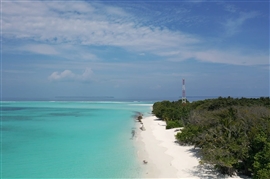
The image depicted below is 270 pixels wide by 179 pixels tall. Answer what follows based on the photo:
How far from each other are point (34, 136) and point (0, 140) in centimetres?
354

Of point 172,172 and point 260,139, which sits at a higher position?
point 260,139

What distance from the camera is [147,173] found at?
46.6 feet

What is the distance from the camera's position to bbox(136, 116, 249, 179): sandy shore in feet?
Answer: 44.9

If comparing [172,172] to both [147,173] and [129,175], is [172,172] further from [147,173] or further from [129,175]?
[129,175]

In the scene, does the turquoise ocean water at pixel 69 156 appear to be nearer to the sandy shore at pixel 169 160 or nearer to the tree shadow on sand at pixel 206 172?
the sandy shore at pixel 169 160

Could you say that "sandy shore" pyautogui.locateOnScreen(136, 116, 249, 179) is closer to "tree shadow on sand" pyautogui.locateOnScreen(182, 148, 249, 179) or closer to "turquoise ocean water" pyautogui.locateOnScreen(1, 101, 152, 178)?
"tree shadow on sand" pyautogui.locateOnScreen(182, 148, 249, 179)

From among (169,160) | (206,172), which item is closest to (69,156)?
(169,160)

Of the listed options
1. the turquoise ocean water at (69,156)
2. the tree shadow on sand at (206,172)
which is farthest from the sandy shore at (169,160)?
the turquoise ocean water at (69,156)

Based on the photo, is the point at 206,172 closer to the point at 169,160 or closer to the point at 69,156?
the point at 169,160

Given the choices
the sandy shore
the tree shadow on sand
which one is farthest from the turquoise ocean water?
the tree shadow on sand

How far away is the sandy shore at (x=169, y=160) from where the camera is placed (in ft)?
44.9

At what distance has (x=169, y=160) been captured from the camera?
16.4m

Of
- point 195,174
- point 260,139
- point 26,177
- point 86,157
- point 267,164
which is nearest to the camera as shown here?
point 267,164

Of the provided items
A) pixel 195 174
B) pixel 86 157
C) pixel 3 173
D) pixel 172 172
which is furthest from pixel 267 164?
pixel 3 173
